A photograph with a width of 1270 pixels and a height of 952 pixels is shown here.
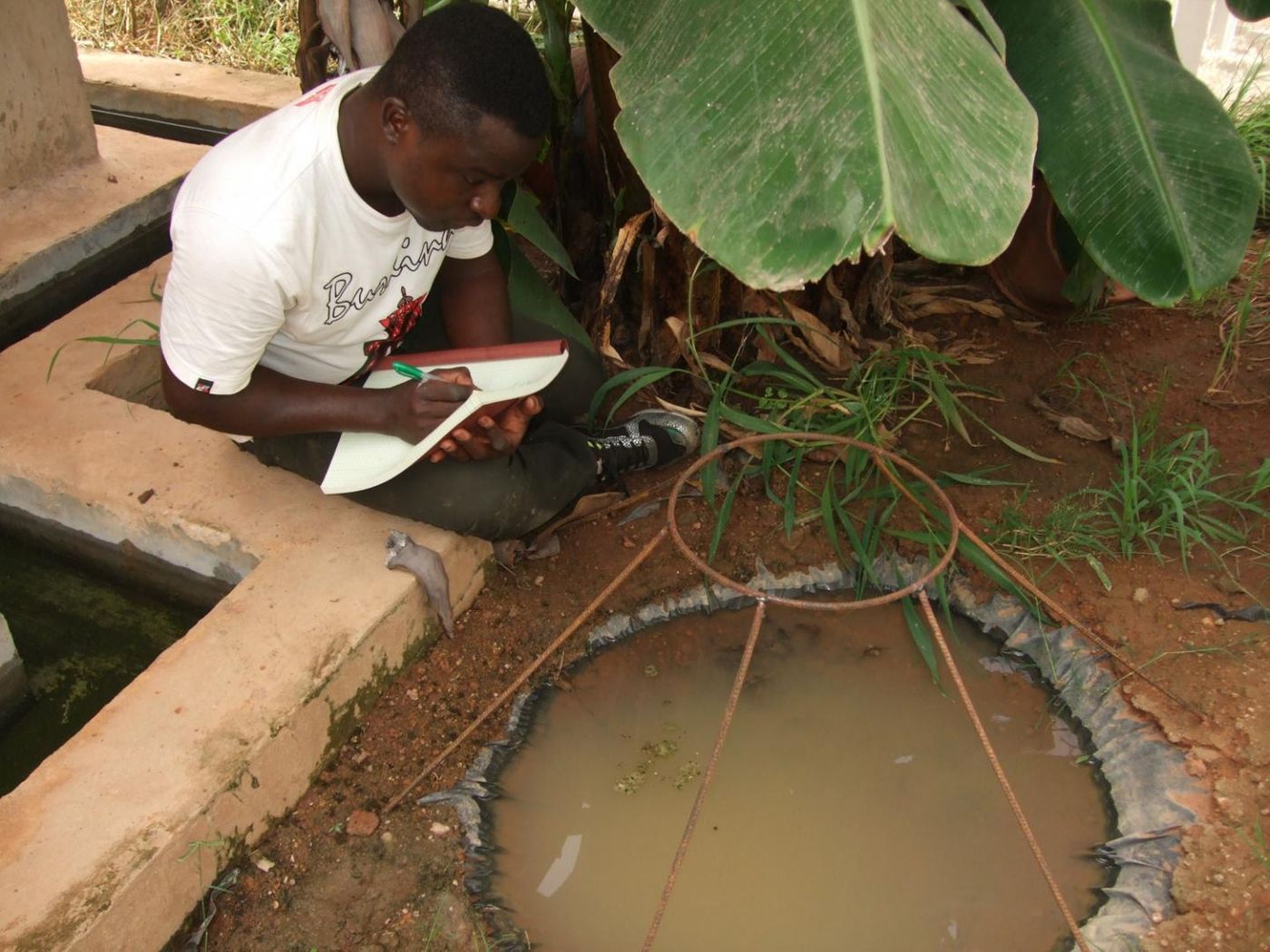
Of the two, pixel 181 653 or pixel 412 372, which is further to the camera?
pixel 412 372

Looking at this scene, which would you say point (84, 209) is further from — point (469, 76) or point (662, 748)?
point (662, 748)

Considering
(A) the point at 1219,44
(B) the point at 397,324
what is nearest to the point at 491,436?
(B) the point at 397,324

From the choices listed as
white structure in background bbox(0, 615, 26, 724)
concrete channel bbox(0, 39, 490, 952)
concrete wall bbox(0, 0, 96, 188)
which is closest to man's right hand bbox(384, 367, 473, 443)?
concrete channel bbox(0, 39, 490, 952)

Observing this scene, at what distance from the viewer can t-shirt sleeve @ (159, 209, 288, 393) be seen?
1.63 m

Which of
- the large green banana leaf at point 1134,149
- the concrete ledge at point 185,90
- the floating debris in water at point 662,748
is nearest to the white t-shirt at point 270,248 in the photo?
the floating debris in water at point 662,748

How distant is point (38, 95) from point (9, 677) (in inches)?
64.5

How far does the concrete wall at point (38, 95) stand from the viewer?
2.79 meters

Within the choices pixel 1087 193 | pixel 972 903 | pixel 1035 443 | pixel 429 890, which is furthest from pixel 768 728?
pixel 1087 193

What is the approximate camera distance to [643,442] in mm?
2340

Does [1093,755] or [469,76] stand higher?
[469,76]

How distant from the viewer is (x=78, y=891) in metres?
1.47

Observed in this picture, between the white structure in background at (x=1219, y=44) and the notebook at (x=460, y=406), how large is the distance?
7.52 ft

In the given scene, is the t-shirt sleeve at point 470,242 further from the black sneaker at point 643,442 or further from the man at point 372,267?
the black sneaker at point 643,442

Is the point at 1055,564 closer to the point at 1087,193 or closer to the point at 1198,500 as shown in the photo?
the point at 1198,500
